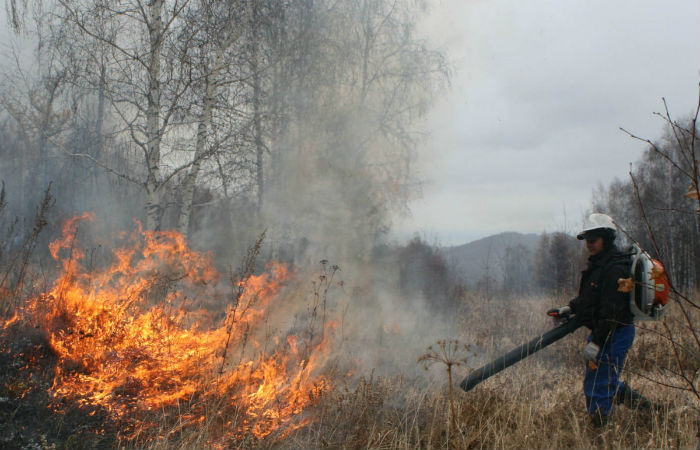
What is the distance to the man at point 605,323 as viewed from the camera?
3596 millimetres

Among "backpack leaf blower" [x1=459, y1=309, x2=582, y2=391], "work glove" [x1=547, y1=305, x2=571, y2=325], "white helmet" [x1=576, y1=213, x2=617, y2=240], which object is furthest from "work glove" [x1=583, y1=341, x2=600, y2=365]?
"white helmet" [x1=576, y1=213, x2=617, y2=240]

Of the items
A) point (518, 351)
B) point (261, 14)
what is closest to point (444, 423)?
point (518, 351)

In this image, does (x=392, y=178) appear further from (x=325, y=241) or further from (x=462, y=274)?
(x=462, y=274)

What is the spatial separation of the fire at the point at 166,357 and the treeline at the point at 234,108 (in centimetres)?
249

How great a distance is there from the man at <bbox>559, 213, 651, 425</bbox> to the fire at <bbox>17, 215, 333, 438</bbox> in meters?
2.49

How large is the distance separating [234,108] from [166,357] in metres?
5.03

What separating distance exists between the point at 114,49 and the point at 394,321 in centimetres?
656

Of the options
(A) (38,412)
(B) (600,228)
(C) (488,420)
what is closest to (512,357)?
(C) (488,420)

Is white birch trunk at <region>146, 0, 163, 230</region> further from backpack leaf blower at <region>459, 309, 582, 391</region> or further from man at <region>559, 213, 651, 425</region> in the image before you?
man at <region>559, 213, 651, 425</region>

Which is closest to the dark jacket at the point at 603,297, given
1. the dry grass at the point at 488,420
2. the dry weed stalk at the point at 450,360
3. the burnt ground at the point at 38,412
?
the dry grass at the point at 488,420

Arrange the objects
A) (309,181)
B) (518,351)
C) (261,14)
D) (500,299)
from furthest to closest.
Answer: (500,299), (309,181), (261,14), (518,351)

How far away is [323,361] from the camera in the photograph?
486cm

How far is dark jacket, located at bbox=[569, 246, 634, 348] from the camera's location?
3609 mm

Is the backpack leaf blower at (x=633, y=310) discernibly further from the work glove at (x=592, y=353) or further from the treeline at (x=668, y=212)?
the treeline at (x=668, y=212)
